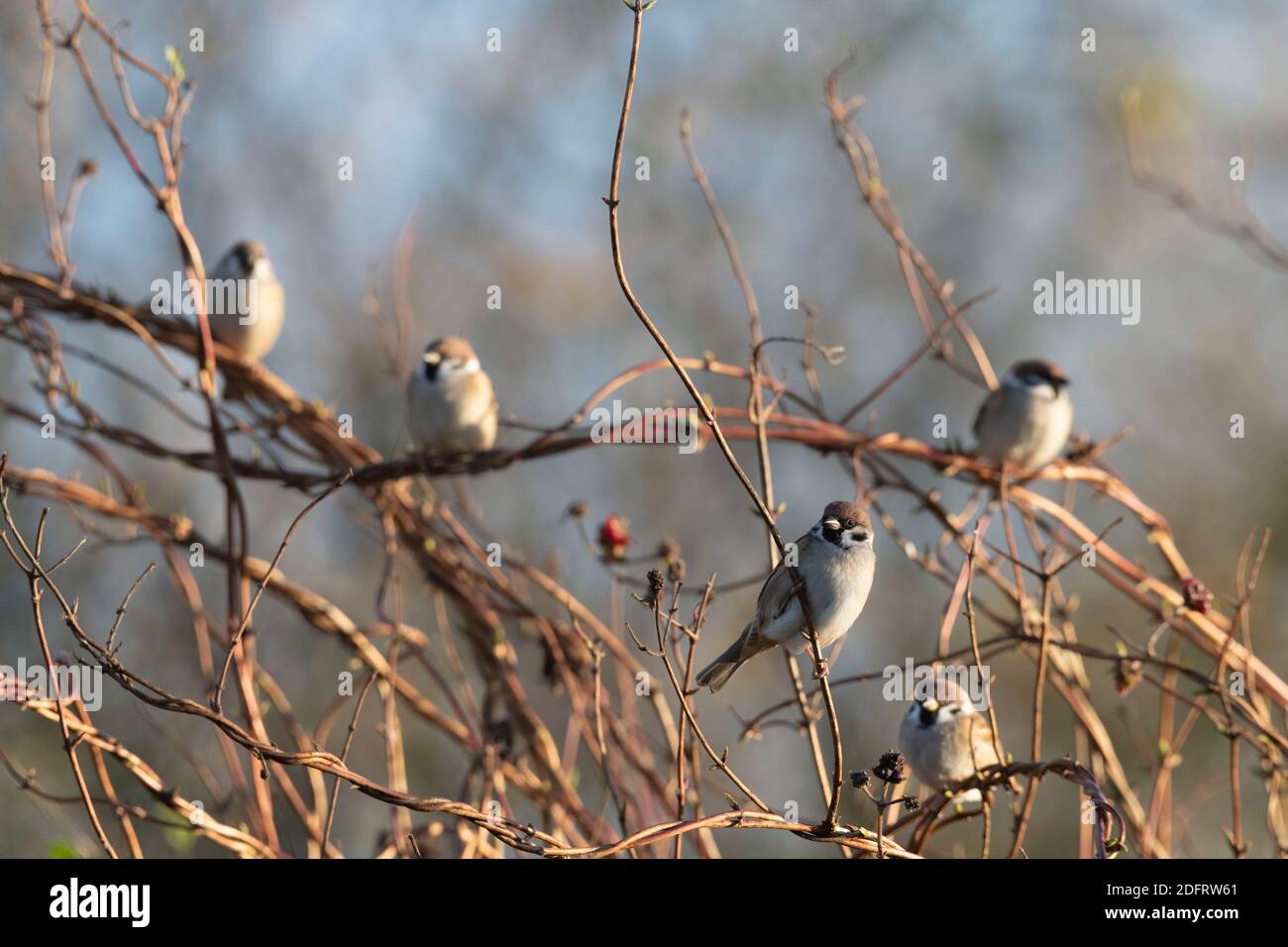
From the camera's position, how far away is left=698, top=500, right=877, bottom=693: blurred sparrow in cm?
238

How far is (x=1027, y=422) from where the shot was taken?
4.45m

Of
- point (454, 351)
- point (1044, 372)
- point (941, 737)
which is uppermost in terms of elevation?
point (454, 351)

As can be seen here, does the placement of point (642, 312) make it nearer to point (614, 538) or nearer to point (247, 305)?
point (614, 538)

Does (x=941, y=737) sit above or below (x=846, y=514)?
below

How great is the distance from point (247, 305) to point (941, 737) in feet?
13.0

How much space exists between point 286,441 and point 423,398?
1.56 metres

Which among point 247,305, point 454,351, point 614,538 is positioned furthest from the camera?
point 247,305

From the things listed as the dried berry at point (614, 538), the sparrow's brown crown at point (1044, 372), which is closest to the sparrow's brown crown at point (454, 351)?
the dried berry at point (614, 538)

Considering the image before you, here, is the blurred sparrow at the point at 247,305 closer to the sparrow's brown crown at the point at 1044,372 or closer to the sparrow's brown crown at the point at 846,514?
the sparrow's brown crown at the point at 1044,372

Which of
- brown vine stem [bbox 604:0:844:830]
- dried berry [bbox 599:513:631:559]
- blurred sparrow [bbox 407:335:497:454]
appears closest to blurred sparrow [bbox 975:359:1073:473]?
dried berry [bbox 599:513:631:559]

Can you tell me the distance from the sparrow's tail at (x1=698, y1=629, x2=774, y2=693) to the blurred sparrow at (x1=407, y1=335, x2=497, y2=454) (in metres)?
2.82

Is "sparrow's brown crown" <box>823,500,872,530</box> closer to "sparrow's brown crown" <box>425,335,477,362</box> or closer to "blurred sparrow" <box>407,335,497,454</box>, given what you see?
"blurred sparrow" <box>407,335,497,454</box>

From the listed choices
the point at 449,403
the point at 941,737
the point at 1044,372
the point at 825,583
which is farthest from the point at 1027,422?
the point at 825,583
